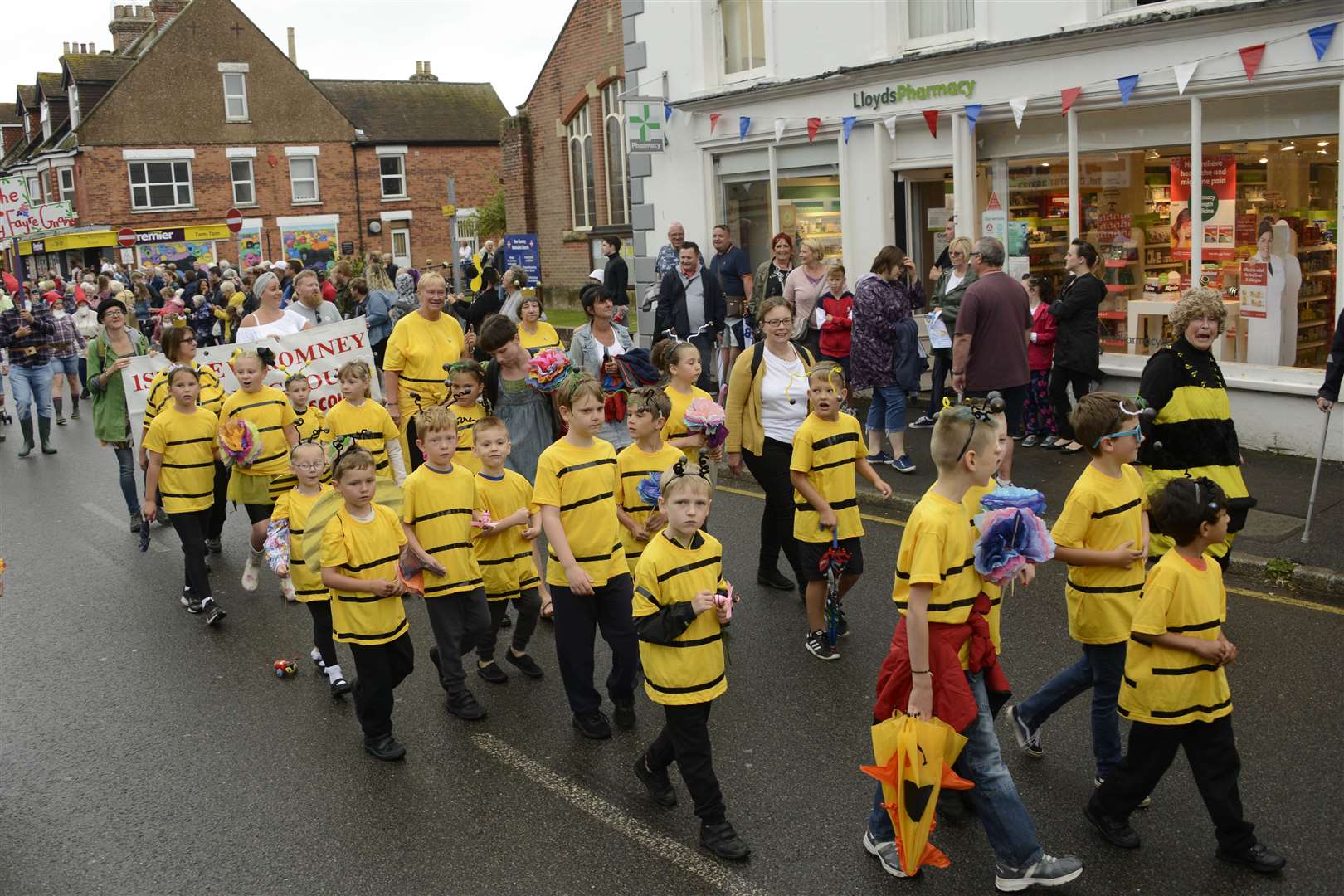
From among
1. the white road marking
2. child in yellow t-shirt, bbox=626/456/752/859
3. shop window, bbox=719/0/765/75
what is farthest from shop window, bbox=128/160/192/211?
child in yellow t-shirt, bbox=626/456/752/859

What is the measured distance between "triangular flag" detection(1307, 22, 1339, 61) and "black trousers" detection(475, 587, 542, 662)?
26.1ft

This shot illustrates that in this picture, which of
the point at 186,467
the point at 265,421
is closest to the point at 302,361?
the point at 265,421

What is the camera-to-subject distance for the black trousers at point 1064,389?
11.9 m

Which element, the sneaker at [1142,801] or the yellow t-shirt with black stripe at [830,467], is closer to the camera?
the sneaker at [1142,801]

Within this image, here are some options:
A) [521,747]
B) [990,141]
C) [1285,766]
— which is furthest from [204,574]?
[990,141]

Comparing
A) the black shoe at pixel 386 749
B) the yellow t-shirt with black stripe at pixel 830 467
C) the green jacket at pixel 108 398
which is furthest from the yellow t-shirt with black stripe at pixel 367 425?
the green jacket at pixel 108 398

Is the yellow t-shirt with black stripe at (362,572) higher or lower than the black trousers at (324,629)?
higher

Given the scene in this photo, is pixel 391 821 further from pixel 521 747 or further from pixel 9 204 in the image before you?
pixel 9 204

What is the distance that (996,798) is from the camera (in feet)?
15.0

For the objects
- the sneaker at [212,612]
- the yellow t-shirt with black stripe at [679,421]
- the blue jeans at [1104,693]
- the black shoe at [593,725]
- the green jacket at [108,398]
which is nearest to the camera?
the blue jeans at [1104,693]

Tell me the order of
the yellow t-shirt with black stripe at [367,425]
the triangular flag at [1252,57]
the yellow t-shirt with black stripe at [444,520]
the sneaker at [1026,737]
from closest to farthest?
the sneaker at [1026,737] → the yellow t-shirt with black stripe at [444,520] → the yellow t-shirt with black stripe at [367,425] → the triangular flag at [1252,57]

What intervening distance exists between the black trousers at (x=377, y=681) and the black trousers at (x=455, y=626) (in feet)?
1.28

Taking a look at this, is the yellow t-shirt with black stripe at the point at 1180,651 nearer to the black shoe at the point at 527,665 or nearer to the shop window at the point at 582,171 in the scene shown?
the black shoe at the point at 527,665

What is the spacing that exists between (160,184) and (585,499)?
4356 centimetres
